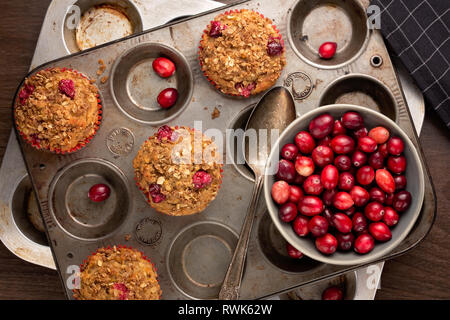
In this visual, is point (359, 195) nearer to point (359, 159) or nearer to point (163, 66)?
point (359, 159)

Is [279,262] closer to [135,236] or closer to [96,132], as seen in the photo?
[135,236]

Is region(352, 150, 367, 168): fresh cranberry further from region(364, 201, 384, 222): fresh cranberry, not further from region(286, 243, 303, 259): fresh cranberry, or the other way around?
region(286, 243, 303, 259): fresh cranberry

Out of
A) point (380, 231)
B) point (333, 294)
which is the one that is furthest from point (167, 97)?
point (333, 294)

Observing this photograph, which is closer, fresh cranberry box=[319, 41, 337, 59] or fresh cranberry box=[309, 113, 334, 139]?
fresh cranberry box=[309, 113, 334, 139]

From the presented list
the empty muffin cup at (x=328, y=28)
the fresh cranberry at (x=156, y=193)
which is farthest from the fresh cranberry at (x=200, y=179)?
the empty muffin cup at (x=328, y=28)

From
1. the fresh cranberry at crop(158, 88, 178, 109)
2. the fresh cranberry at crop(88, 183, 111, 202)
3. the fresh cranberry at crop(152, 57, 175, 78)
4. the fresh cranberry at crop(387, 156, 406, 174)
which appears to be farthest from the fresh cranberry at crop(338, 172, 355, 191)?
the fresh cranberry at crop(88, 183, 111, 202)

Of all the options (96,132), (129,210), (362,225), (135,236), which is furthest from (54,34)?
(362,225)
